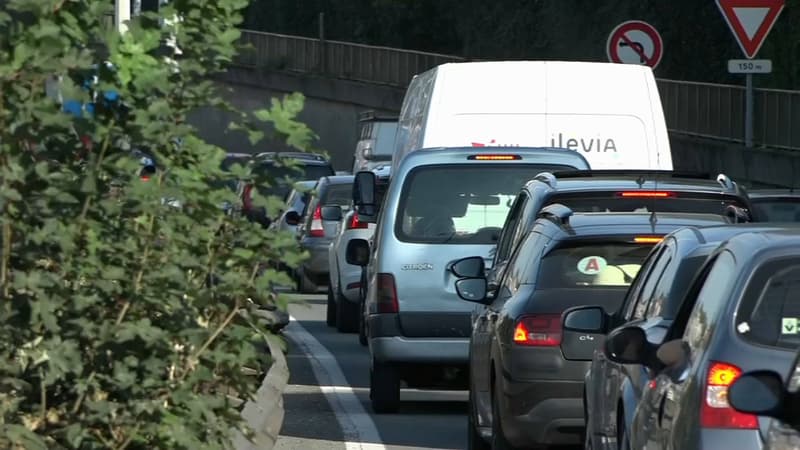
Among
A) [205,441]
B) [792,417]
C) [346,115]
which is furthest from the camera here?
[346,115]

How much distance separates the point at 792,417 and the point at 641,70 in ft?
40.1

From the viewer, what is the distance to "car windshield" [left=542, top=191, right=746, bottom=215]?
36.3 feet

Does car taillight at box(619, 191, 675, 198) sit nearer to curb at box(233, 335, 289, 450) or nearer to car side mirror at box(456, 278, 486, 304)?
car side mirror at box(456, 278, 486, 304)

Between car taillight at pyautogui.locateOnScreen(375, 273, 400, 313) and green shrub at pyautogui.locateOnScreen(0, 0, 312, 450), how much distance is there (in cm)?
744

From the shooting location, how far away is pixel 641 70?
17.2 m

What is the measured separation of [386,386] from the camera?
13898 mm

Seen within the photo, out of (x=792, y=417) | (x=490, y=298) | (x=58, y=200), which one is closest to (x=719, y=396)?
(x=792, y=417)

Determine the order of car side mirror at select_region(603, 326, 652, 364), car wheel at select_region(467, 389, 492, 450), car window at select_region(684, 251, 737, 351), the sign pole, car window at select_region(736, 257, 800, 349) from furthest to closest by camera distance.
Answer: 1. the sign pole
2. car wheel at select_region(467, 389, 492, 450)
3. car side mirror at select_region(603, 326, 652, 364)
4. car window at select_region(684, 251, 737, 351)
5. car window at select_region(736, 257, 800, 349)

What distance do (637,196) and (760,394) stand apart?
602cm

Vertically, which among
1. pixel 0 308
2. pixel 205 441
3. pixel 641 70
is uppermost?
pixel 641 70

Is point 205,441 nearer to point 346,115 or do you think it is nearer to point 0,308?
A: point 0,308

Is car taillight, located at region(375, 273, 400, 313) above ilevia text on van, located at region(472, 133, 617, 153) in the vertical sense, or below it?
below

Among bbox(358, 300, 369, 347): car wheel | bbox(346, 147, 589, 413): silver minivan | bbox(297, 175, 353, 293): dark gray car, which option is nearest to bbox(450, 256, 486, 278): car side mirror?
bbox(346, 147, 589, 413): silver minivan

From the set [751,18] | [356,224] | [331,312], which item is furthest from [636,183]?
[751,18]
